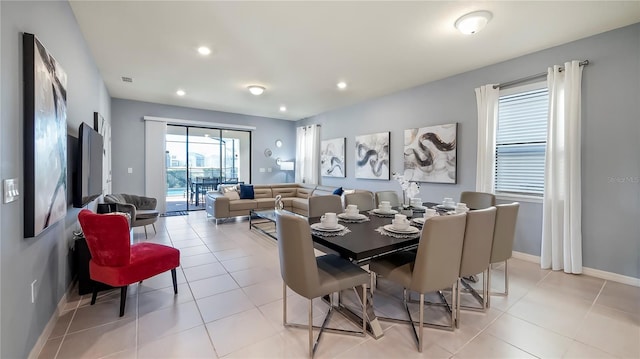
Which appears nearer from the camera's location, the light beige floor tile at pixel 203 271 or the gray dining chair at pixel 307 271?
the gray dining chair at pixel 307 271

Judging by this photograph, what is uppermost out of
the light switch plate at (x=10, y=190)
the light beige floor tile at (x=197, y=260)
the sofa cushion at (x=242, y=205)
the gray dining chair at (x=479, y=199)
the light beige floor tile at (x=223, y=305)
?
the light switch plate at (x=10, y=190)

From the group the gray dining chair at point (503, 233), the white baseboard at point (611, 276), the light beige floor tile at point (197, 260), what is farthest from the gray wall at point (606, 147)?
the light beige floor tile at point (197, 260)

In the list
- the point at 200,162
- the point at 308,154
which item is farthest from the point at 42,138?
the point at 308,154

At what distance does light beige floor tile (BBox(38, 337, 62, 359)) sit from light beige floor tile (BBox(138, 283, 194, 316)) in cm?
50

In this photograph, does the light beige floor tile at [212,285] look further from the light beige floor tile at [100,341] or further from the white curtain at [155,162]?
the white curtain at [155,162]

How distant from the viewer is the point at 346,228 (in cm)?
226

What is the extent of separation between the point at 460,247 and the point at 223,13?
2.97 meters

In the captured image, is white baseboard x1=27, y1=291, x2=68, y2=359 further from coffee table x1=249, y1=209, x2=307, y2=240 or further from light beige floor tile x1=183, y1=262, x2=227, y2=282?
coffee table x1=249, y1=209, x2=307, y2=240

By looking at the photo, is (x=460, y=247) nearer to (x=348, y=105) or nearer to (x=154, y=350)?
(x=154, y=350)

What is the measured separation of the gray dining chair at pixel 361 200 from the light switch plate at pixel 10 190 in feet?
8.91

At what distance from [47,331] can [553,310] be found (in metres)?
4.03

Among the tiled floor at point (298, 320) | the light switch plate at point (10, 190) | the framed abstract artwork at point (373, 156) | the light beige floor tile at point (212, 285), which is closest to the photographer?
the light switch plate at point (10, 190)

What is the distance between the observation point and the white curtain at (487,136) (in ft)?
12.5

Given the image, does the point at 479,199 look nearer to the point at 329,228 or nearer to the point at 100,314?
the point at 329,228
